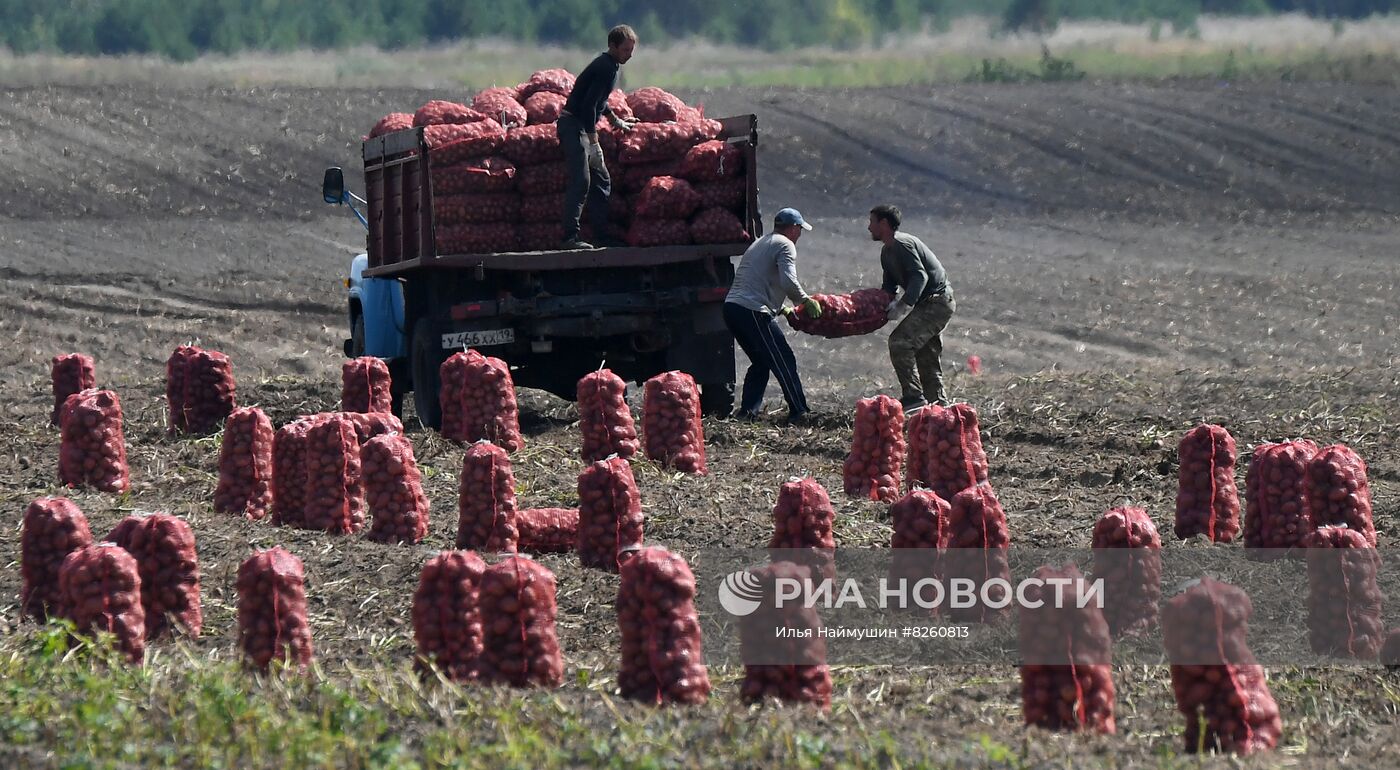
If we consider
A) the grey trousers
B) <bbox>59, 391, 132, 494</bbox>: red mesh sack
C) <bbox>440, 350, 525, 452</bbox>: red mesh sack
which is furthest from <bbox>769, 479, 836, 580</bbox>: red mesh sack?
the grey trousers

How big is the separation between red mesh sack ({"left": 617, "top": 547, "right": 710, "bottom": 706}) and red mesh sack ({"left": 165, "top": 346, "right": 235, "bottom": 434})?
24.3 ft

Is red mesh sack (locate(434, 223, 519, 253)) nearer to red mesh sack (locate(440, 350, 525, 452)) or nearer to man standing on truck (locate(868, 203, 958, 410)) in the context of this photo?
red mesh sack (locate(440, 350, 525, 452))

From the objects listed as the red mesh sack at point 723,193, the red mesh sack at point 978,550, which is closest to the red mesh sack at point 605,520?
the red mesh sack at point 978,550

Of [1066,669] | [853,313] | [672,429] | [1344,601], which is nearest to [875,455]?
[672,429]

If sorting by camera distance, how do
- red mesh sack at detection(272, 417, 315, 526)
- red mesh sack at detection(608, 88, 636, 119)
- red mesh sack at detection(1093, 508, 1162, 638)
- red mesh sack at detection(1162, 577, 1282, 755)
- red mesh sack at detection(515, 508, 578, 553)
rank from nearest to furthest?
red mesh sack at detection(1162, 577, 1282, 755)
red mesh sack at detection(1093, 508, 1162, 638)
red mesh sack at detection(515, 508, 578, 553)
red mesh sack at detection(272, 417, 315, 526)
red mesh sack at detection(608, 88, 636, 119)

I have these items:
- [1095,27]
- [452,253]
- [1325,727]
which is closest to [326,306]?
[452,253]

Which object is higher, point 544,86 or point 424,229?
point 544,86

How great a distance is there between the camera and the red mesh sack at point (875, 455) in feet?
32.8

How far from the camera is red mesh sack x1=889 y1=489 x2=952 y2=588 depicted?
7.36 m

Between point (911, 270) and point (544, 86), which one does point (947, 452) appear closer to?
point (911, 270)

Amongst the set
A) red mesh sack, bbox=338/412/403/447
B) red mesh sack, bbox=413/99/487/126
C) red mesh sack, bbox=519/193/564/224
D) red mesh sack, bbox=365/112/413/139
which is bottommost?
red mesh sack, bbox=338/412/403/447

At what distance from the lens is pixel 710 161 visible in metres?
13.3

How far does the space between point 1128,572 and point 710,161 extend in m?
6.87

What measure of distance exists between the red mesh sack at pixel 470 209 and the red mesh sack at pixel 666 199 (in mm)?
927
